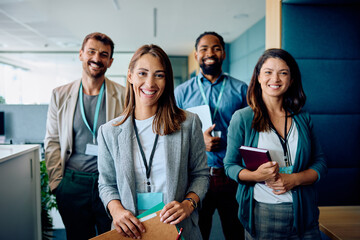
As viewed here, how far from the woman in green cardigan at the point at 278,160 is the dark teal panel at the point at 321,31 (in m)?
0.84

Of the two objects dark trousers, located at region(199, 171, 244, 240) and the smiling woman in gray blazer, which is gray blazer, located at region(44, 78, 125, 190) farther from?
dark trousers, located at region(199, 171, 244, 240)

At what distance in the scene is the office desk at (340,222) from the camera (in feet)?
5.00

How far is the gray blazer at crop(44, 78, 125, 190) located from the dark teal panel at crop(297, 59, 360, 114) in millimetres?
1463

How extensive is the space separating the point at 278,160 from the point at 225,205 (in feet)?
1.99

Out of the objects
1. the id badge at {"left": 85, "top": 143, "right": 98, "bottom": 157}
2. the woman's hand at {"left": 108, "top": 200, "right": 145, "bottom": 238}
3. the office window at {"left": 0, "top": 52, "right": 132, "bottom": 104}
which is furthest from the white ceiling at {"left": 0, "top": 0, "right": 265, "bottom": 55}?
A: the woman's hand at {"left": 108, "top": 200, "right": 145, "bottom": 238}

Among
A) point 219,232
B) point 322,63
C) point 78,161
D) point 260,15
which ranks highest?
point 260,15

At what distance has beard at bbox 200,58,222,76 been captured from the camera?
1.91m

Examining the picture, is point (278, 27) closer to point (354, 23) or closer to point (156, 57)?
point (354, 23)

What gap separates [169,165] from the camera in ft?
3.62

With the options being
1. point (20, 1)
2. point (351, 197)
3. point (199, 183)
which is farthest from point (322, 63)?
point (20, 1)

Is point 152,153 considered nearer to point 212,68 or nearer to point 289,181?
point 289,181

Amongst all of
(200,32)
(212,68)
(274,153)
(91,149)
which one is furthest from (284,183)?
(200,32)

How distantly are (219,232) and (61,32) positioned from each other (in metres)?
6.64

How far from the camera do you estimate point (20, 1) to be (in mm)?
4863
